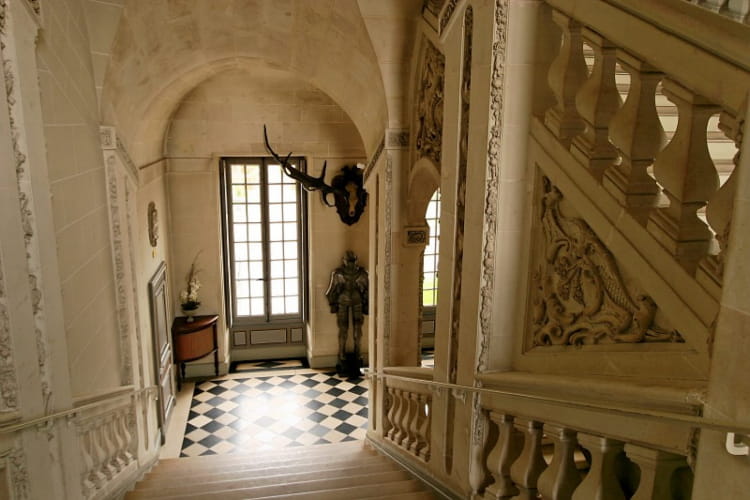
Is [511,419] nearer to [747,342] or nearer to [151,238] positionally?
[747,342]

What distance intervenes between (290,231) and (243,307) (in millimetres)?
1610

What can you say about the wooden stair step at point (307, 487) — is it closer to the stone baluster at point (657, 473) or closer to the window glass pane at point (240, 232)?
the stone baluster at point (657, 473)

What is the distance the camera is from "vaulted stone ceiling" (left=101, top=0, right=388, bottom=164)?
4930mm

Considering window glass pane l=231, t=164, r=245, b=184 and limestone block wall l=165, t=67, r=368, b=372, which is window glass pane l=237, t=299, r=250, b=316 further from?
window glass pane l=231, t=164, r=245, b=184

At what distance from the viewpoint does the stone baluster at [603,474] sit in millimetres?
1972

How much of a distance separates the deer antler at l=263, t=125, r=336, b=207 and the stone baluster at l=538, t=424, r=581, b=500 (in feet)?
23.1

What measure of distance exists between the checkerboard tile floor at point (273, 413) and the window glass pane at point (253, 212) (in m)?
2.69

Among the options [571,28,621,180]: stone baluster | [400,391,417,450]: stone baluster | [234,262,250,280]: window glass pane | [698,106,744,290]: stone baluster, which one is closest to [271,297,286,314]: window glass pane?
[234,262,250,280]: window glass pane

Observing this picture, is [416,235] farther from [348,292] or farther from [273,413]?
[273,413]

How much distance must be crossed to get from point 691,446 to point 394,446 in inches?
139

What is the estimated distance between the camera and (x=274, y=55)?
22.7 ft

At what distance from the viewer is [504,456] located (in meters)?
2.77

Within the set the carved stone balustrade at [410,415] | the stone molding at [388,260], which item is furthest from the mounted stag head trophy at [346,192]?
the carved stone balustrade at [410,415]

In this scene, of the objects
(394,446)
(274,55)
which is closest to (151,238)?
(274,55)
